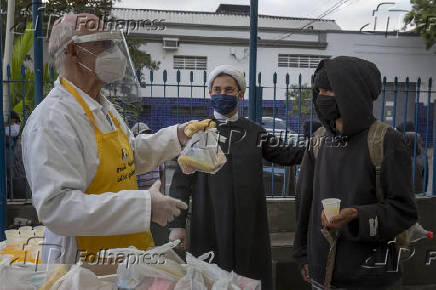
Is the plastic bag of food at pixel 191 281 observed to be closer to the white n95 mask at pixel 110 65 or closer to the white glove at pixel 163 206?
the white glove at pixel 163 206

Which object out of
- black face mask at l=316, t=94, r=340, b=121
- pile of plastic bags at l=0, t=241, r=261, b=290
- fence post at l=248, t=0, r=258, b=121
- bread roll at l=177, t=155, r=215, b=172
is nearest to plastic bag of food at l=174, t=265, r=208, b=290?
pile of plastic bags at l=0, t=241, r=261, b=290

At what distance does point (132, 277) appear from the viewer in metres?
1.40

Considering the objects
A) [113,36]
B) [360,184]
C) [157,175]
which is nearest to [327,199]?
[360,184]

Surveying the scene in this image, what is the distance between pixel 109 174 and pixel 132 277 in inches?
18.6

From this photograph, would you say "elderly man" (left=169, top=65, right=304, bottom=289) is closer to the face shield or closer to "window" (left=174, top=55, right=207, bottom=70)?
the face shield

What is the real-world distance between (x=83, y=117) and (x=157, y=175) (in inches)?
121

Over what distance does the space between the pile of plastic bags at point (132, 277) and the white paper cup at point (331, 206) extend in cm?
75

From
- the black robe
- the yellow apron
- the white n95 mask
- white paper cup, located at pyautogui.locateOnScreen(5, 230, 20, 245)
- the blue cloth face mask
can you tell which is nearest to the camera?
the yellow apron

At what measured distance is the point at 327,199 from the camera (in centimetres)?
208

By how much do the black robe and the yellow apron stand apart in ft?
3.52

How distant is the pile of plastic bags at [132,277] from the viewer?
137 cm

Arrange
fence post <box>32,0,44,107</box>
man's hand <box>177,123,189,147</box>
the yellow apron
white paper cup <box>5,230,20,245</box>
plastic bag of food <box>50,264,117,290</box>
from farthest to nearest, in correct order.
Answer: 1. fence post <box>32,0,44,107</box>
2. man's hand <box>177,123,189,147</box>
3. white paper cup <box>5,230,20,245</box>
4. the yellow apron
5. plastic bag of food <box>50,264,117,290</box>

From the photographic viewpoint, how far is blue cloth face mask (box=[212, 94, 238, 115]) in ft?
9.88

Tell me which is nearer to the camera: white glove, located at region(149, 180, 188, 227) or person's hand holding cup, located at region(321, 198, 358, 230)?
white glove, located at region(149, 180, 188, 227)
